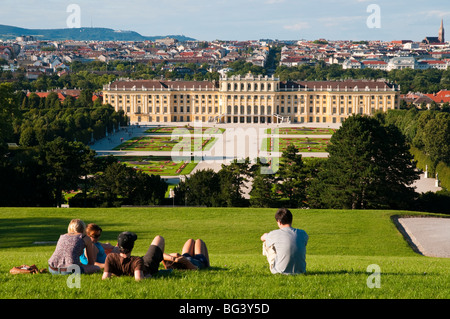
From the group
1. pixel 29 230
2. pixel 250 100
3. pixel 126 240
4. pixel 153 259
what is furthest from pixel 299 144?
pixel 126 240

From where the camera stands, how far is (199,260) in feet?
27.7

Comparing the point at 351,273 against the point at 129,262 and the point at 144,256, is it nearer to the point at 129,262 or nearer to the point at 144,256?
the point at 144,256

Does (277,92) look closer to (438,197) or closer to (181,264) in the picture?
(438,197)

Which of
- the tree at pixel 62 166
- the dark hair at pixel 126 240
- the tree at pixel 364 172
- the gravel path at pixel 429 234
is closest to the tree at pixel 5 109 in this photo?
the tree at pixel 62 166

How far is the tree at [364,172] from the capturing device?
86.1 feet

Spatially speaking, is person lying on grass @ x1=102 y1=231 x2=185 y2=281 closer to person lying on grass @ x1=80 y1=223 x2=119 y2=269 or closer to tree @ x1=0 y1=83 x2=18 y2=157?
person lying on grass @ x1=80 y1=223 x2=119 y2=269

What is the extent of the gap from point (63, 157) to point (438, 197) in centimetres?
1750

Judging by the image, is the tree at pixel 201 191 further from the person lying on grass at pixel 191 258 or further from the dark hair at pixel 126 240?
the dark hair at pixel 126 240

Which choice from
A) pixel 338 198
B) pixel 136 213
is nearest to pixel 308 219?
pixel 136 213

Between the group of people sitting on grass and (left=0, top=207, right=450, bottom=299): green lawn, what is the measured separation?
0.53 ft

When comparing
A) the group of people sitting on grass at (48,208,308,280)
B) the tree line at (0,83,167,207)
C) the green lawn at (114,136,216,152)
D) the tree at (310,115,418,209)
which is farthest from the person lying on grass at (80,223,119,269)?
the green lawn at (114,136,216,152)

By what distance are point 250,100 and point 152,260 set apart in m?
80.2

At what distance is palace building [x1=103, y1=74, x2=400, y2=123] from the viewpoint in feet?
278
